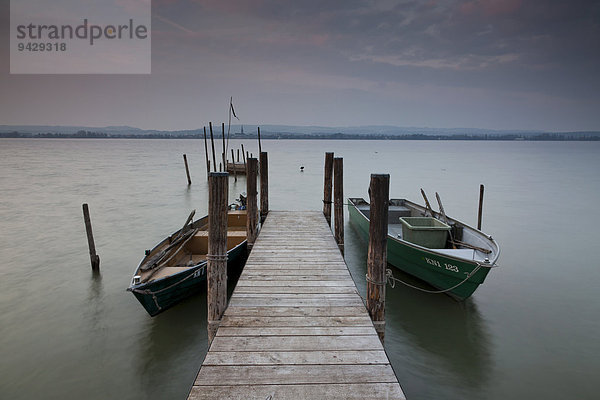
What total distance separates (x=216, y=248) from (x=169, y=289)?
3179mm

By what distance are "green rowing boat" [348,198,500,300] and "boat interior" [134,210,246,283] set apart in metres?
4.50

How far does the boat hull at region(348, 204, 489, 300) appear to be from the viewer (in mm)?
7598

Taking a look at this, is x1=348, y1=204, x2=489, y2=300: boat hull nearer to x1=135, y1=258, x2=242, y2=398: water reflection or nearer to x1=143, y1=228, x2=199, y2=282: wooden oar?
x1=135, y1=258, x2=242, y2=398: water reflection

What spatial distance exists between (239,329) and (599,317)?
858cm

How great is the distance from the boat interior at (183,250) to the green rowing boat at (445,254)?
4.50 meters

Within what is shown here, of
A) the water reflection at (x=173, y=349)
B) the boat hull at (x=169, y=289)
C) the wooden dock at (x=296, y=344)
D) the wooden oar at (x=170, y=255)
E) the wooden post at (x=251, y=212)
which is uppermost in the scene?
the wooden post at (x=251, y=212)

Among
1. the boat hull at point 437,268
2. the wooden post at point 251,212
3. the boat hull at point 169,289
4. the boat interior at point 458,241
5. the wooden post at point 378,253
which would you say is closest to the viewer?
the wooden post at point 378,253

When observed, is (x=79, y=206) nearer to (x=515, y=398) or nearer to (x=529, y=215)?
(x=515, y=398)

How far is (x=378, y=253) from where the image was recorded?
196 inches

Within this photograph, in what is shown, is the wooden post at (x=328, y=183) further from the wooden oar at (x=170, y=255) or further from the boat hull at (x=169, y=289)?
the boat hull at (x=169, y=289)

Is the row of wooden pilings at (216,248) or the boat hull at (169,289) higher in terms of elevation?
the row of wooden pilings at (216,248)

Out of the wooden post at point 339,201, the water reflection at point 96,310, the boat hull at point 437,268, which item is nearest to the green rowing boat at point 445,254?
the boat hull at point 437,268

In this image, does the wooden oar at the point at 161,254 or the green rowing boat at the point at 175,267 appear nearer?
the green rowing boat at the point at 175,267

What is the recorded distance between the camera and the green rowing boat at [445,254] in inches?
301
